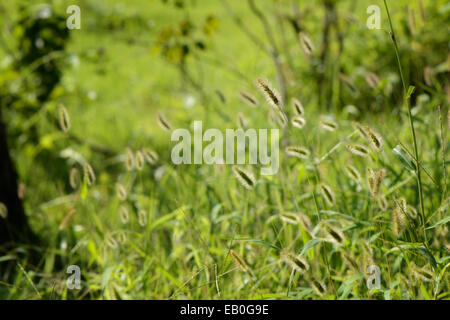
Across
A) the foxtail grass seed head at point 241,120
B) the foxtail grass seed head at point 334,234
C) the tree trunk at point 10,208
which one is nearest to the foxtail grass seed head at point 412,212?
the foxtail grass seed head at point 334,234

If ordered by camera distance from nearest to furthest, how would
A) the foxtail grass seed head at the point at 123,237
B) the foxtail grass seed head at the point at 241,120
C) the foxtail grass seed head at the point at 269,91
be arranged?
the foxtail grass seed head at the point at 269,91
the foxtail grass seed head at the point at 123,237
the foxtail grass seed head at the point at 241,120

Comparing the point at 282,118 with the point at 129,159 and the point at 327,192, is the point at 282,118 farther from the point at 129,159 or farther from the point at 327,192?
the point at 129,159

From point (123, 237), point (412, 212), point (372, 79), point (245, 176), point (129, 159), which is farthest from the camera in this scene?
point (372, 79)

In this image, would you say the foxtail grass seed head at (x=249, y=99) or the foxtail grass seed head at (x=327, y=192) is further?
the foxtail grass seed head at (x=249, y=99)

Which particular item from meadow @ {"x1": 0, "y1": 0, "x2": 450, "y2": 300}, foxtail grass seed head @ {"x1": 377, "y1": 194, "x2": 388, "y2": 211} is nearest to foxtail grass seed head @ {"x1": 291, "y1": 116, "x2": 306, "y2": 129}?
→ meadow @ {"x1": 0, "y1": 0, "x2": 450, "y2": 300}

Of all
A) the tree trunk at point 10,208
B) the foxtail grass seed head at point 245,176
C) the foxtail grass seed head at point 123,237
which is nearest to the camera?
the foxtail grass seed head at point 245,176

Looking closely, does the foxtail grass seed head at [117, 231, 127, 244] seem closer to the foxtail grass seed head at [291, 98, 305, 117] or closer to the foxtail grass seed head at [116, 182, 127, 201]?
the foxtail grass seed head at [116, 182, 127, 201]

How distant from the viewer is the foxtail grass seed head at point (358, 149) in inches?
48.4

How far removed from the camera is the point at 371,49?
142 inches

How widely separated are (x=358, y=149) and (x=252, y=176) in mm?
285

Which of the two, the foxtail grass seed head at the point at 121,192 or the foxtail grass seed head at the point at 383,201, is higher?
the foxtail grass seed head at the point at 121,192

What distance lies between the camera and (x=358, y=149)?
130cm

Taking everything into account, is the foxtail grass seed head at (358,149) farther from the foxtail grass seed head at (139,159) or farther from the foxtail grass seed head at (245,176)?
the foxtail grass seed head at (139,159)

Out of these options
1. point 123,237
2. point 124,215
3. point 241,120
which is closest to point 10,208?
point 124,215
